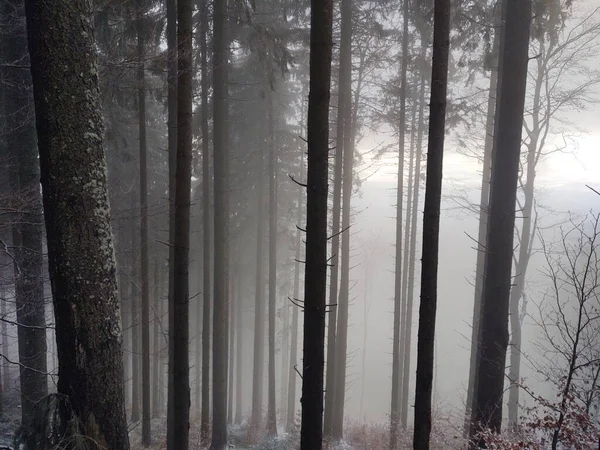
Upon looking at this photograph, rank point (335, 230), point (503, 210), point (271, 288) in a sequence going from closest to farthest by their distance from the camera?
point (503, 210), point (335, 230), point (271, 288)

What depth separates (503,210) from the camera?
6.93 m

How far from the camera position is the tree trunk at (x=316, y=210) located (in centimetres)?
→ 513

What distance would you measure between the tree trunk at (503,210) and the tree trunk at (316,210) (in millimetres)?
3564

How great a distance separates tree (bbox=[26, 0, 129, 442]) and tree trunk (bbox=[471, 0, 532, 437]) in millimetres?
6343

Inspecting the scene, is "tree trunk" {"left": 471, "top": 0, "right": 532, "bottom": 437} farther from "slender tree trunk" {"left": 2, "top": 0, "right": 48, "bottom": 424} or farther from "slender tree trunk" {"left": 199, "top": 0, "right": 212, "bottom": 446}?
"slender tree trunk" {"left": 2, "top": 0, "right": 48, "bottom": 424}

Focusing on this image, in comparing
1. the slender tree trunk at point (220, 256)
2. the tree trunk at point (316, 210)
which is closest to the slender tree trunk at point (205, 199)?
the slender tree trunk at point (220, 256)

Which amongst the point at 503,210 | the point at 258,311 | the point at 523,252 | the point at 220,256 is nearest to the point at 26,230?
the point at 220,256

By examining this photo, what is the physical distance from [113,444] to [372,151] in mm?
14678

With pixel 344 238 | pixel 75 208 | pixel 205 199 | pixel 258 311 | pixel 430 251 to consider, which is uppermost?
pixel 75 208

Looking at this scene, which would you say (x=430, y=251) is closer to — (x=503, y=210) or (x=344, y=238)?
(x=503, y=210)

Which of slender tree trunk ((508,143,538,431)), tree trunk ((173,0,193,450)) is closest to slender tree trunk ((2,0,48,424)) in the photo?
tree trunk ((173,0,193,450))

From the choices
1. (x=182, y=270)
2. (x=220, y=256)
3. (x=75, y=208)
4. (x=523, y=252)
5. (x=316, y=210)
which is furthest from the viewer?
(x=523, y=252)

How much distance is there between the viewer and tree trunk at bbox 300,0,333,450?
5.13 metres

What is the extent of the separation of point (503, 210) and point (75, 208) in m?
6.91
